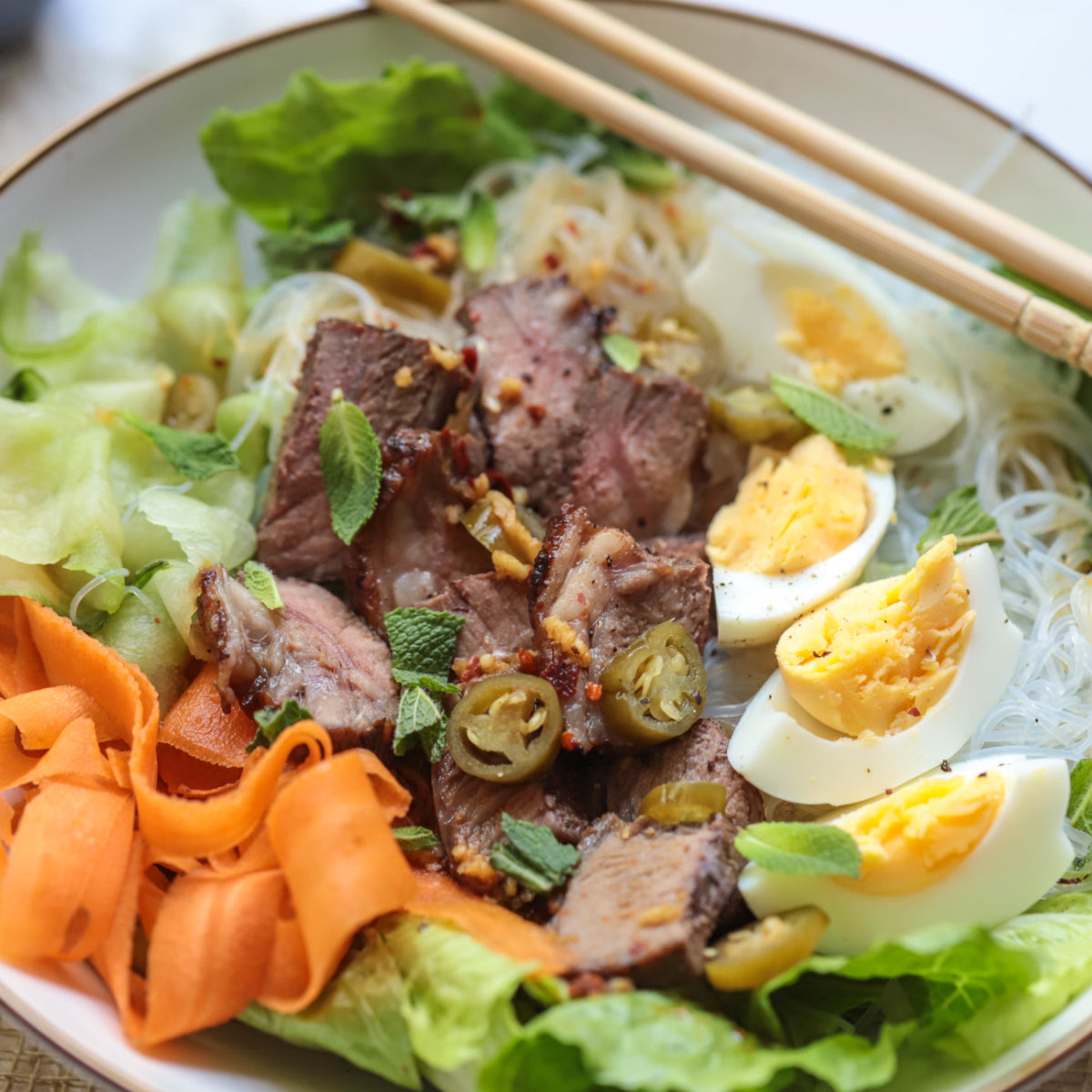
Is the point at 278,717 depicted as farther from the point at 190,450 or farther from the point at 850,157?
the point at 850,157

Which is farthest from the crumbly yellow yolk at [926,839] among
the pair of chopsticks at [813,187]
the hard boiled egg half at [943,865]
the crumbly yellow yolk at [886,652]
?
the pair of chopsticks at [813,187]

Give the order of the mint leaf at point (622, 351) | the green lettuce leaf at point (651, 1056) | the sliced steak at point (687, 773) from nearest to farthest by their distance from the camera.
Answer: the green lettuce leaf at point (651, 1056) < the sliced steak at point (687, 773) < the mint leaf at point (622, 351)

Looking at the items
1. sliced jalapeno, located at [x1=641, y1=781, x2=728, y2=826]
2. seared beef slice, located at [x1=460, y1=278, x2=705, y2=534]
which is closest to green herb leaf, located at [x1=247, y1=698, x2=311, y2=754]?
sliced jalapeno, located at [x1=641, y1=781, x2=728, y2=826]

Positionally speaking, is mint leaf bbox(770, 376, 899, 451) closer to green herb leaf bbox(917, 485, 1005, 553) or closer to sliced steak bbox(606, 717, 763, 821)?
green herb leaf bbox(917, 485, 1005, 553)

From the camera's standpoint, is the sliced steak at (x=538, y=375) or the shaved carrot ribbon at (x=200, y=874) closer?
the shaved carrot ribbon at (x=200, y=874)

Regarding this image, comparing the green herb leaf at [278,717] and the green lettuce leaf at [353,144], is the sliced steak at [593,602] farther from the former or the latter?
the green lettuce leaf at [353,144]
